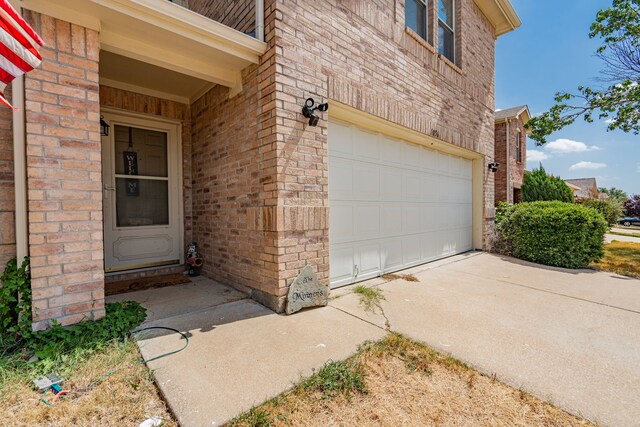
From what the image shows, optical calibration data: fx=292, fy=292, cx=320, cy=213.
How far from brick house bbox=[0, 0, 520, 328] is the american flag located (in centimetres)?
51

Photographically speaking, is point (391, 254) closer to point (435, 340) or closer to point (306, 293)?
point (306, 293)

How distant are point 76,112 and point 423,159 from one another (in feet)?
16.8

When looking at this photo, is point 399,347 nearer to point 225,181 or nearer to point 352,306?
point 352,306

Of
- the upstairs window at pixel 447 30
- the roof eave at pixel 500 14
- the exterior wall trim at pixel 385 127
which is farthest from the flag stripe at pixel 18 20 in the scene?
the roof eave at pixel 500 14

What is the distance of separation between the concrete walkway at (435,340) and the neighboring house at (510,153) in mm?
8359

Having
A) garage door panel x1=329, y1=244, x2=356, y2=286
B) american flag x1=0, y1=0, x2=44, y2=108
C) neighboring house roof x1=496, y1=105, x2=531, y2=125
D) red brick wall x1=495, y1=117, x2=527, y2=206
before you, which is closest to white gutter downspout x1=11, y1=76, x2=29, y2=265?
american flag x1=0, y1=0, x2=44, y2=108

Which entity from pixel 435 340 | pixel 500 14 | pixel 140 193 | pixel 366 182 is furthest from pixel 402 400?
pixel 500 14

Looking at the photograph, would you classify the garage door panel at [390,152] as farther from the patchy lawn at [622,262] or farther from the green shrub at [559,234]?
the patchy lawn at [622,262]

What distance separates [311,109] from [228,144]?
136cm

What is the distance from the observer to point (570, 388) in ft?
6.52

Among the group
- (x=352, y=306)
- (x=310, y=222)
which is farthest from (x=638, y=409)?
(x=310, y=222)

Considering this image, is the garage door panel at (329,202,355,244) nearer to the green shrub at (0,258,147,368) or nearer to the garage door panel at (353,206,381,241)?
the garage door panel at (353,206,381,241)

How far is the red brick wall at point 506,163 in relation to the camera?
39.1ft

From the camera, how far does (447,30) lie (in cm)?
634
